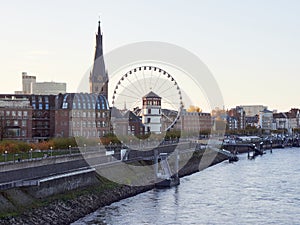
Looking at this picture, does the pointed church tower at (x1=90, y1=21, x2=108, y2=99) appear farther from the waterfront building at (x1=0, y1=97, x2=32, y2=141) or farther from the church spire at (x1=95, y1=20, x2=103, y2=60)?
the waterfront building at (x1=0, y1=97, x2=32, y2=141)

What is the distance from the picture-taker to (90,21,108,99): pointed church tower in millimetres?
101062

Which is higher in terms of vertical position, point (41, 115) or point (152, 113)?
point (152, 113)

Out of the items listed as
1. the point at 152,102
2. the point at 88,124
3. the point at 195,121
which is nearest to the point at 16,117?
the point at 88,124

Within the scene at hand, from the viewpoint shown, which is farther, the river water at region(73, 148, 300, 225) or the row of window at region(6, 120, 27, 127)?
the row of window at region(6, 120, 27, 127)

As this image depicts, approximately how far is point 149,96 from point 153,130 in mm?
8512

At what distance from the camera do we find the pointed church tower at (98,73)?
332ft

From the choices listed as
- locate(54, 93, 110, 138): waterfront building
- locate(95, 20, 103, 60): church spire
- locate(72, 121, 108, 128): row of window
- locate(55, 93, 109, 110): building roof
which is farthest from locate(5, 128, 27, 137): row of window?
locate(95, 20, 103, 60): church spire

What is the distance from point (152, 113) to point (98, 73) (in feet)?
44.1

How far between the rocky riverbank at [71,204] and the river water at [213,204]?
0.70m

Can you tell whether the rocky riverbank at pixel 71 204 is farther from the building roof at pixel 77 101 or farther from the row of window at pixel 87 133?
the building roof at pixel 77 101

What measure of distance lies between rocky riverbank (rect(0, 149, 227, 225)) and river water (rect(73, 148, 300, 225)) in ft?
2.29

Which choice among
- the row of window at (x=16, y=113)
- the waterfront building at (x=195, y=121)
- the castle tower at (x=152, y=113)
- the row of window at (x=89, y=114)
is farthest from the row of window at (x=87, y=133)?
the waterfront building at (x=195, y=121)

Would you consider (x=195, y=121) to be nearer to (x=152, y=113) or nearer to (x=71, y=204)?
(x=152, y=113)

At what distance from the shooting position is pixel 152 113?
95.4 meters
